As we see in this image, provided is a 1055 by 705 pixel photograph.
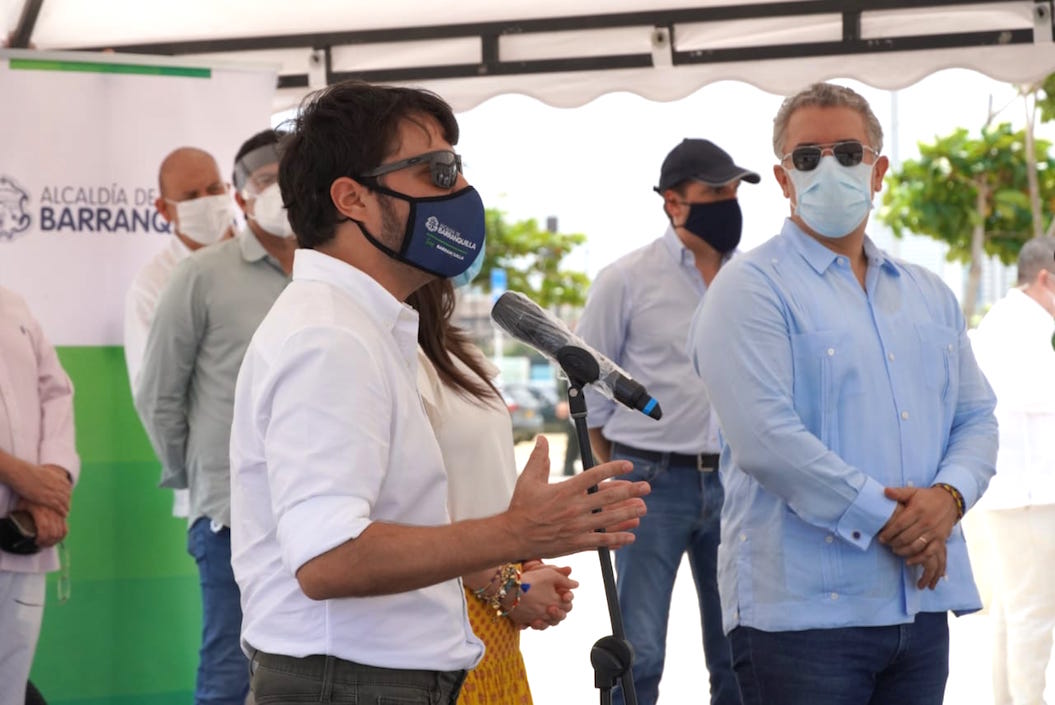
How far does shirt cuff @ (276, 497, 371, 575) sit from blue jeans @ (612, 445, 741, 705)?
283 centimetres

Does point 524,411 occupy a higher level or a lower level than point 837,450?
lower

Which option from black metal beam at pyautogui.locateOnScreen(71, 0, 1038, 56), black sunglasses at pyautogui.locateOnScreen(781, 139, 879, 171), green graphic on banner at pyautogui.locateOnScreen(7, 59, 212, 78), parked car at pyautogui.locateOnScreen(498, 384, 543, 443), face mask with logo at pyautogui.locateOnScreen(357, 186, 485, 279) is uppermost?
black metal beam at pyautogui.locateOnScreen(71, 0, 1038, 56)

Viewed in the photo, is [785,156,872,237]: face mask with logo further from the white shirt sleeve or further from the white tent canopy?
the white tent canopy

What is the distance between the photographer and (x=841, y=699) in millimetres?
2670

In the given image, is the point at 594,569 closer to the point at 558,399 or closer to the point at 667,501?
the point at 667,501

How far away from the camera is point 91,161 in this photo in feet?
17.0

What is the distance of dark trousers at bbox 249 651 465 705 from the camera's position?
1.85m

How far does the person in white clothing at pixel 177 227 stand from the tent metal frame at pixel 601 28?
2.83 ft

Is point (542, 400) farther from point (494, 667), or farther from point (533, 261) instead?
point (494, 667)

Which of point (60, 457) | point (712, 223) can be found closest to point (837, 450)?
point (712, 223)

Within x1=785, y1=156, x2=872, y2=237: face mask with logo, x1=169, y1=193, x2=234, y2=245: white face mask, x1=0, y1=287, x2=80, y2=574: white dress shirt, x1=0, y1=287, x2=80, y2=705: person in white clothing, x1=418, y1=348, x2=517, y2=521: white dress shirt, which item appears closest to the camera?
x1=418, y1=348, x2=517, y2=521: white dress shirt

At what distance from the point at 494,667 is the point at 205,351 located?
195 cm

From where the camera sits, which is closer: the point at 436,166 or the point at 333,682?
the point at 333,682

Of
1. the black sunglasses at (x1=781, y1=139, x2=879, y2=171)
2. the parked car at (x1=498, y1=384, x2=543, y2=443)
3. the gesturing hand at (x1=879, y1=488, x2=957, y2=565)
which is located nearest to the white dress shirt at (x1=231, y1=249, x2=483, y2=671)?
the gesturing hand at (x1=879, y1=488, x2=957, y2=565)
